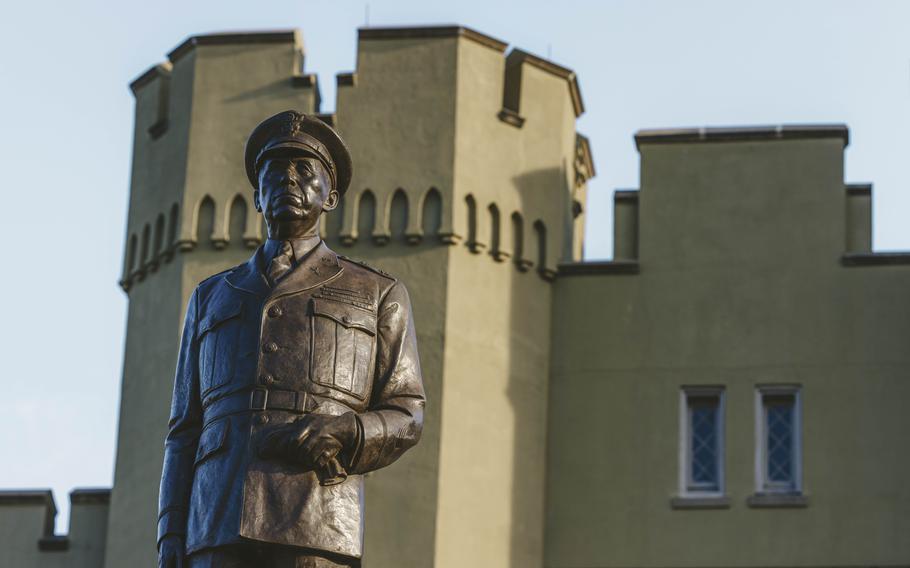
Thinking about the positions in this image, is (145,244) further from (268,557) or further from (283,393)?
(268,557)

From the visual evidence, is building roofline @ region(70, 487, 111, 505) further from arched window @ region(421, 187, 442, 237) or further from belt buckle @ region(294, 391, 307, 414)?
belt buckle @ region(294, 391, 307, 414)

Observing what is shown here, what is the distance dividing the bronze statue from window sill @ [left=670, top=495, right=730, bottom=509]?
51.2 feet

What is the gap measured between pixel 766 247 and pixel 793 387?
1.53 meters

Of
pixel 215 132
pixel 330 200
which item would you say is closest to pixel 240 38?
pixel 215 132

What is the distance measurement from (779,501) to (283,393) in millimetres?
16310

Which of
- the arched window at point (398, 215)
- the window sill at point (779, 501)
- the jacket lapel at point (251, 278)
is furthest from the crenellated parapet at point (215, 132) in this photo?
the jacket lapel at point (251, 278)

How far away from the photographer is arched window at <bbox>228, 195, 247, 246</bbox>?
2553 centimetres

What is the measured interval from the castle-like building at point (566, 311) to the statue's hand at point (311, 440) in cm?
1541

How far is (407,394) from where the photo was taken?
9.30m

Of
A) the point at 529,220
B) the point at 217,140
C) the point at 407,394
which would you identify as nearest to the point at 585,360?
the point at 529,220

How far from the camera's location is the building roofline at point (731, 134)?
25703mm

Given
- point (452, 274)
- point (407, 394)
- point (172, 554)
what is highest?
point (452, 274)

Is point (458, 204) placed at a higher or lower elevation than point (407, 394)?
higher

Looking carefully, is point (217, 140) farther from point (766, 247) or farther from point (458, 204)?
point (766, 247)
